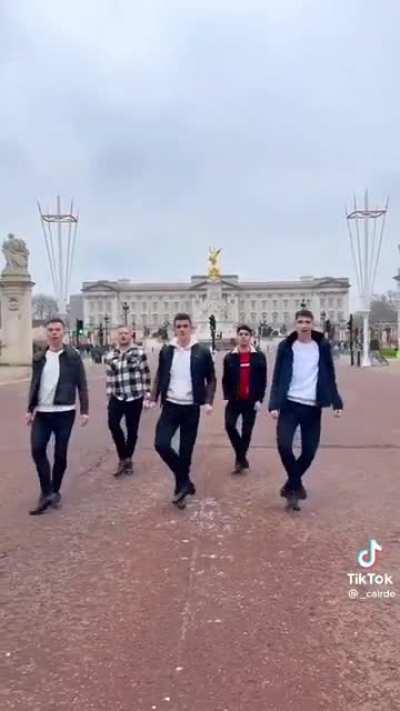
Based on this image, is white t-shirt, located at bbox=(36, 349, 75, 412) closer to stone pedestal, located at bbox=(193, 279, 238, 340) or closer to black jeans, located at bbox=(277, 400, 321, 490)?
black jeans, located at bbox=(277, 400, 321, 490)

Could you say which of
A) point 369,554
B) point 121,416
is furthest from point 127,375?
point 369,554

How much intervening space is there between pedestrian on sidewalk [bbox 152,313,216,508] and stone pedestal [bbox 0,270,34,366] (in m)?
28.6

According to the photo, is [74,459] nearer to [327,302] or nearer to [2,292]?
[2,292]

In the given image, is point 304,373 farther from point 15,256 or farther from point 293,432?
point 15,256

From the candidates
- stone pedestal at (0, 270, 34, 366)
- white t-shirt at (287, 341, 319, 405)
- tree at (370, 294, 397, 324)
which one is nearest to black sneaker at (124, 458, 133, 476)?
white t-shirt at (287, 341, 319, 405)

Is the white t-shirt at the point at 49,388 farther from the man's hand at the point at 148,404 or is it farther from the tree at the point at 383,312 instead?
the tree at the point at 383,312

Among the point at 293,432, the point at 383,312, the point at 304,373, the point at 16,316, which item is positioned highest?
the point at 383,312

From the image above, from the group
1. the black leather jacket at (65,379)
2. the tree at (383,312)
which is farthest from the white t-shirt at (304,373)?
the tree at (383,312)

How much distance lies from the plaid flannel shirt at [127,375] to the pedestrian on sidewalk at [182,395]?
98cm

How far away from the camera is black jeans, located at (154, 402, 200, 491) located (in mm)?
6328

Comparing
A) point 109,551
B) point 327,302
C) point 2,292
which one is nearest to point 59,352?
point 109,551

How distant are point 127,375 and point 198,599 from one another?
141 inches

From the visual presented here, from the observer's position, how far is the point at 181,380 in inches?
249

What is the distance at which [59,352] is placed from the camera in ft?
21.4
